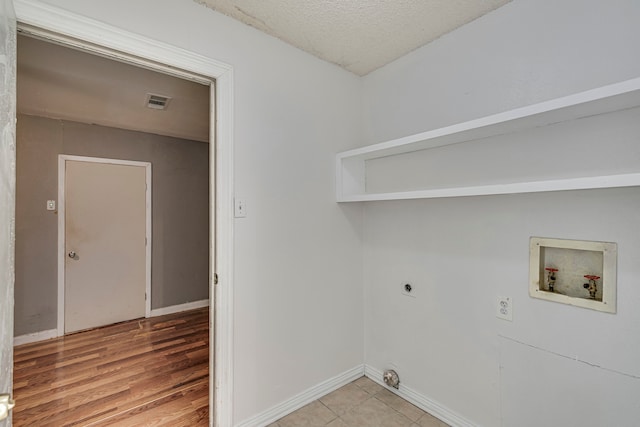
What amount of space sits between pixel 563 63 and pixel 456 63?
541 millimetres

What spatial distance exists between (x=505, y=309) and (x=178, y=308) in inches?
155

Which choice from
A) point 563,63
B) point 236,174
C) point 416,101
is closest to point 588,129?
point 563,63

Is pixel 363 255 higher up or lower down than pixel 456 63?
lower down

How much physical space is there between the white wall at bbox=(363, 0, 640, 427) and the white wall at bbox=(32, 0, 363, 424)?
0.29 meters

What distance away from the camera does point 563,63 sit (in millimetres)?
1306

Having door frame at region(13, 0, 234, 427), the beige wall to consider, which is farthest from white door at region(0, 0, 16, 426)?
the beige wall

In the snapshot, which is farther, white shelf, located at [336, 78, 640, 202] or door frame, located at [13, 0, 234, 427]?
door frame, located at [13, 0, 234, 427]

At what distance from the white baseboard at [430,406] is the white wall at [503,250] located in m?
0.04

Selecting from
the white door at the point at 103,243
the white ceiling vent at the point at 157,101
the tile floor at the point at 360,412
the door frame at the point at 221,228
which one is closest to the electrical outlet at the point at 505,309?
the tile floor at the point at 360,412

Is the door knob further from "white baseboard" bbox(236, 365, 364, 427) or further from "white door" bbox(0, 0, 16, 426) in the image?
"white baseboard" bbox(236, 365, 364, 427)

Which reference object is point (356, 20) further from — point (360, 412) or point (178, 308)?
point (178, 308)

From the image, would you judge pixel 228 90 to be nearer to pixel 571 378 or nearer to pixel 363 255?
pixel 363 255

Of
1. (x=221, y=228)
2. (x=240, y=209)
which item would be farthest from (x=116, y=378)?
(x=240, y=209)

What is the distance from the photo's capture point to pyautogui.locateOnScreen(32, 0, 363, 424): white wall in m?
1.60
